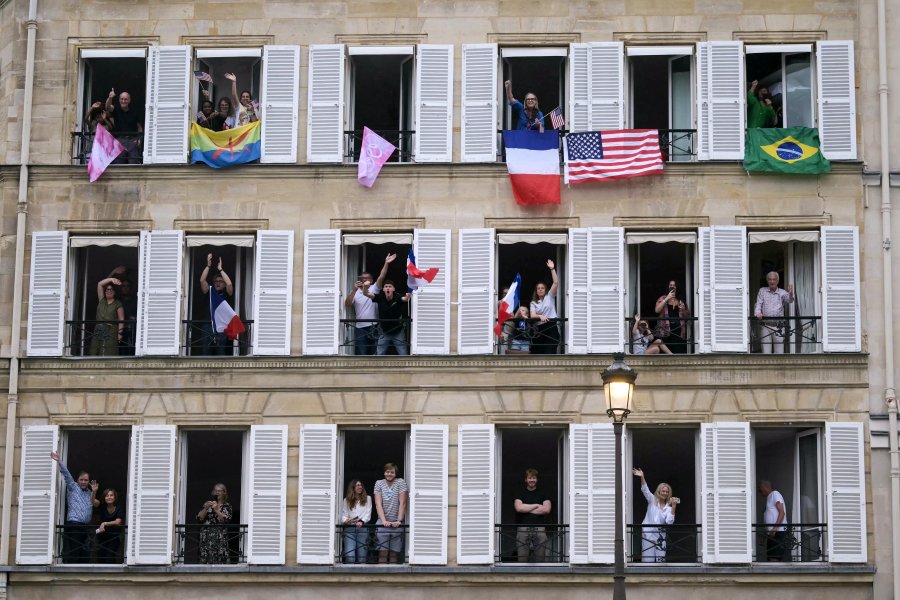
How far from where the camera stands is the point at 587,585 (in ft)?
116

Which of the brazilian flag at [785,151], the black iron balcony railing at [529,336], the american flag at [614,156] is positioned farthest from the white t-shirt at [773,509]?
the american flag at [614,156]

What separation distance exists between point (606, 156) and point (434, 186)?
3.20 m

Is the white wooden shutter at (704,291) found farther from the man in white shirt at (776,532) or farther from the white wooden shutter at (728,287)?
the man in white shirt at (776,532)

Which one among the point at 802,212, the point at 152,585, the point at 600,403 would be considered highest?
the point at 802,212

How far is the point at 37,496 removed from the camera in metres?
36.1

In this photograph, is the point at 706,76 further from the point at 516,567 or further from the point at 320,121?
the point at 516,567

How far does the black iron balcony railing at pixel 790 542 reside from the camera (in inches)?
1394

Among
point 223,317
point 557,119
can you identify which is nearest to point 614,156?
point 557,119

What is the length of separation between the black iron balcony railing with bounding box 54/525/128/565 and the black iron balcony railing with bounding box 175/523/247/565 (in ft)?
3.55

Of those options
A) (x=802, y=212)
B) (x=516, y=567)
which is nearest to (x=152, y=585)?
(x=516, y=567)

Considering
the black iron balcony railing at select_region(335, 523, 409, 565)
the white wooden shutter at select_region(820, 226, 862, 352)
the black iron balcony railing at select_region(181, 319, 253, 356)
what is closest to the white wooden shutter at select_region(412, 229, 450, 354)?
the black iron balcony railing at select_region(181, 319, 253, 356)

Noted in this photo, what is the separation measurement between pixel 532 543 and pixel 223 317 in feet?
23.0

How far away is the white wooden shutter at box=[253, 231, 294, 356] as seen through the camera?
1432 inches

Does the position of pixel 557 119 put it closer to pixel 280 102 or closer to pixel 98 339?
pixel 280 102
